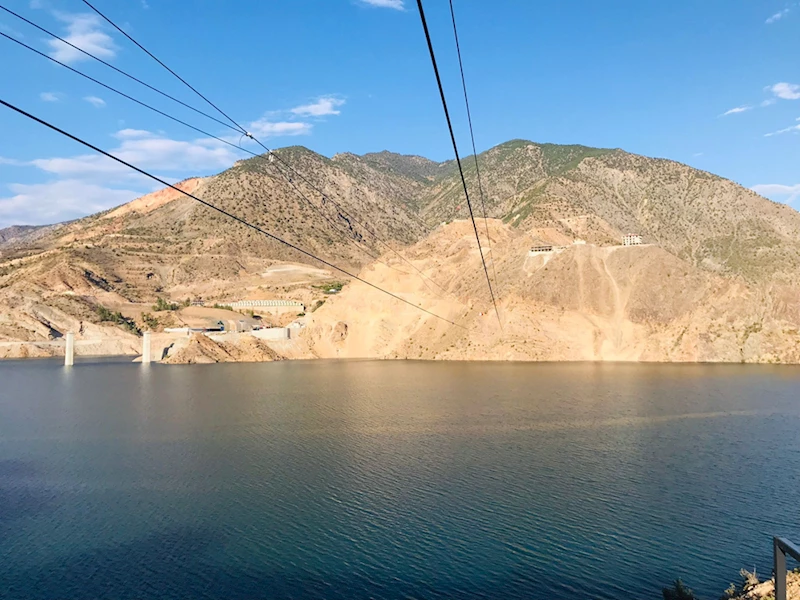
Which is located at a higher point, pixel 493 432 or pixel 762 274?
pixel 762 274

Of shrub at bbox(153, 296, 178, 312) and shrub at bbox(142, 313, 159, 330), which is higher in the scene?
shrub at bbox(153, 296, 178, 312)

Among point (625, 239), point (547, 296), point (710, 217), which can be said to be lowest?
point (547, 296)

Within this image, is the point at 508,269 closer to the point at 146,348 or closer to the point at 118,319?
the point at 146,348

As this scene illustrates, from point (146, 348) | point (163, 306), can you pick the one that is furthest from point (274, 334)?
point (163, 306)

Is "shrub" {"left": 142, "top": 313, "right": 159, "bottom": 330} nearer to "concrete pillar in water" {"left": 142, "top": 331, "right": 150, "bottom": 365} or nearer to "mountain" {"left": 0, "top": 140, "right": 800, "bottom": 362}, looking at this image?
"mountain" {"left": 0, "top": 140, "right": 800, "bottom": 362}

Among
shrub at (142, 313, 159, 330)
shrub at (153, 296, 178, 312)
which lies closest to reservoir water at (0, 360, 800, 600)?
shrub at (142, 313, 159, 330)

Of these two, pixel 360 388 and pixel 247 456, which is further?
pixel 360 388

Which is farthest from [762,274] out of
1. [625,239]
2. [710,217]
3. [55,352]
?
[55,352]

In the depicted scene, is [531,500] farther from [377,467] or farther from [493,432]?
[493,432]
